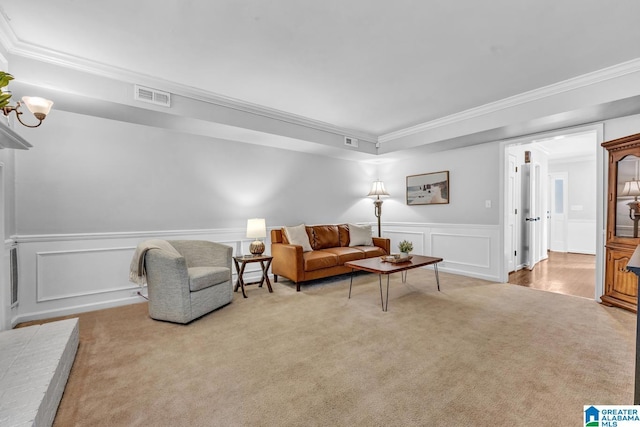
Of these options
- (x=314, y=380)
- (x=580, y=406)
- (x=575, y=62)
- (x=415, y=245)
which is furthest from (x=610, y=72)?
(x=314, y=380)

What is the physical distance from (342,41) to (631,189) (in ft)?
11.8

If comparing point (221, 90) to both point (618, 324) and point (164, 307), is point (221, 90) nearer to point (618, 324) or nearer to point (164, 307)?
point (164, 307)

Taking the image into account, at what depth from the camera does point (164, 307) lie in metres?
2.81

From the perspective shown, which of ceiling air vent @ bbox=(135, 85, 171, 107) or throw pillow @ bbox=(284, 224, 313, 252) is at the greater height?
ceiling air vent @ bbox=(135, 85, 171, 107)

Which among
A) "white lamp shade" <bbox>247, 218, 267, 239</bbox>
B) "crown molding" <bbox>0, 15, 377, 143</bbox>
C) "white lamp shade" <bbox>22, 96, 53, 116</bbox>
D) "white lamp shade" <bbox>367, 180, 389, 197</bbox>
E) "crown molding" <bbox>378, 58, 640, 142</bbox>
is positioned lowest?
"white lamp shade" <bbox>247, 218, 267, 239</bbox>

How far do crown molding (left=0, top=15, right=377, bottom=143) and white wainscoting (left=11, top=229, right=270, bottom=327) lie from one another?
1.78 m

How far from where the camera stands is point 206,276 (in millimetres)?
2975

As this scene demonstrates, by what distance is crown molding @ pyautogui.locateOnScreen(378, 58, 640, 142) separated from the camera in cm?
277

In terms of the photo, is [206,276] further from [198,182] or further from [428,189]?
[428,189]

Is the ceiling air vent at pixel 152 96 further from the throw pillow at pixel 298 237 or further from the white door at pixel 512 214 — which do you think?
the white door at pixel 512 214

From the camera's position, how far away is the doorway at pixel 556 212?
13.4ft

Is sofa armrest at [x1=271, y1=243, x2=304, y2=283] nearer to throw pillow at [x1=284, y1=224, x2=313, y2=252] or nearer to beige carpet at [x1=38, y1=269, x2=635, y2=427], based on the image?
throw pillow at [x1=284, y1=224, x2=313, y2=252]

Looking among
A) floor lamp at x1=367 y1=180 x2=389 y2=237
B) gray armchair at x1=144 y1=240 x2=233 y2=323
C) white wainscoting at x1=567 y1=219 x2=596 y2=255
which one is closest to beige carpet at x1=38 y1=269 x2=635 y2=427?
gray armchair at x1=144 y1=240 x2=233 y2=323

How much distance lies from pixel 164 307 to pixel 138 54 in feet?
8.08
